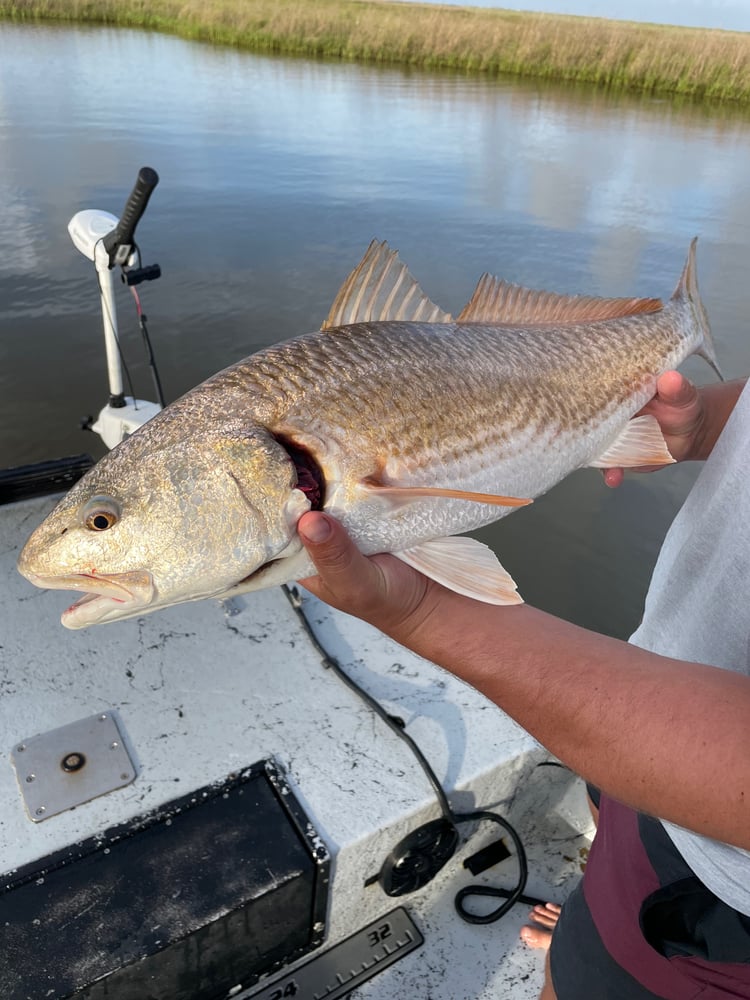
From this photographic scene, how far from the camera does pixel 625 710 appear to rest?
1.10 m

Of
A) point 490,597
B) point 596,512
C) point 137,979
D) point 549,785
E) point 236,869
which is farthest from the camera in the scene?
point 596,512

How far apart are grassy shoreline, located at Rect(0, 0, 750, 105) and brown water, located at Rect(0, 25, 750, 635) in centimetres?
188

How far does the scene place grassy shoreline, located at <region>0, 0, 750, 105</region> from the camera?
23.4 m

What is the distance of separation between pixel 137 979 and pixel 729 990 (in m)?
1.43

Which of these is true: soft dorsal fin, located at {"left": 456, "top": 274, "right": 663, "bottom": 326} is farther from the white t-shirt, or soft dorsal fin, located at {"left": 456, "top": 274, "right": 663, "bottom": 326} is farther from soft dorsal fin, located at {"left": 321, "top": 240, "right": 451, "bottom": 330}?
the white t-shirt

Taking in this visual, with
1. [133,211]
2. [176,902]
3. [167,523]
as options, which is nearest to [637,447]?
[167,523]

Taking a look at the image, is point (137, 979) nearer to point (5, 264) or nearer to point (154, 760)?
point (154, 760)

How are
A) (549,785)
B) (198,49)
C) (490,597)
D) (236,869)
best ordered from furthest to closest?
1. (198,49)
2. (549,785)
3. (236,869)
4. (490,597)

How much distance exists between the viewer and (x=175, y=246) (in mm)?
9992

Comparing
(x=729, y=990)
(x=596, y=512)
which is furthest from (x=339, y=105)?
(x=729, y=990)

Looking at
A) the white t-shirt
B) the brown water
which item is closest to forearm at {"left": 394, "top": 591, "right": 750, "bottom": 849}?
the white t-shirt

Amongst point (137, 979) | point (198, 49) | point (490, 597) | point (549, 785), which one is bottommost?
point (549, 785)

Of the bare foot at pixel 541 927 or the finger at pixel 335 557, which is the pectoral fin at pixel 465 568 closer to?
the finger at pixel 335 557

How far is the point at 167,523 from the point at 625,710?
3.08 ft
